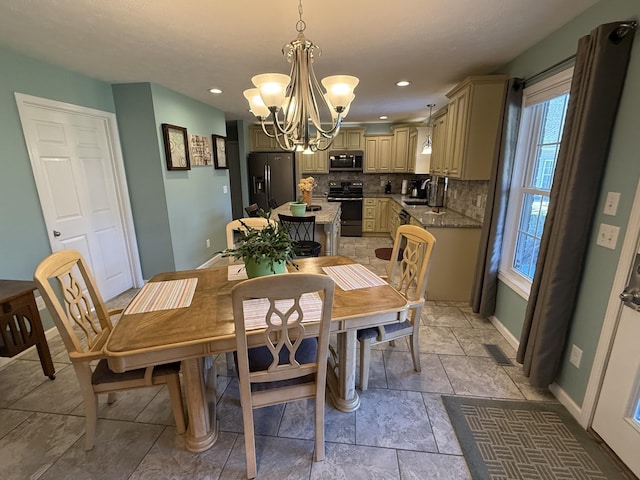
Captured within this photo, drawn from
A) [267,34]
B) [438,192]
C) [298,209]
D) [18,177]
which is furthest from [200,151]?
[438,192]

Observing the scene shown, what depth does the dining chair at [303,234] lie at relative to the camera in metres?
3.18

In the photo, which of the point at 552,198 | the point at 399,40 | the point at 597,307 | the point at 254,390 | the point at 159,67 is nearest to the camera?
the point at 254,390

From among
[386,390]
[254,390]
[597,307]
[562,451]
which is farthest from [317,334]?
[597,307]

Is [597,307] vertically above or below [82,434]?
above

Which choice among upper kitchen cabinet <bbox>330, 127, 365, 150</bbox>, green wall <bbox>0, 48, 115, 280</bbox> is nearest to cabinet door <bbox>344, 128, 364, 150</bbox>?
upper kitchen cabinet <bbox>330, 127, 365, 150</bbox>

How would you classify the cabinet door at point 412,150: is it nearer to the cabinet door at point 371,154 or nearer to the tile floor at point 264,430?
the cabinet door at point 371,154

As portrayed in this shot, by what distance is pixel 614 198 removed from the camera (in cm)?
151

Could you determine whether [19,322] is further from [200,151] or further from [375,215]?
[375,215]

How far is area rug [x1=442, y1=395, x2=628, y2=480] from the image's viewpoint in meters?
1.43

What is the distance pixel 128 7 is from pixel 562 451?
3399mm

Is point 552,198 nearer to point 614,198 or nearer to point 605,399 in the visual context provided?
point 614,198

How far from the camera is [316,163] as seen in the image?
636 cm

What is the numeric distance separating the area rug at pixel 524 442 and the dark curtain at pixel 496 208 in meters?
1.07

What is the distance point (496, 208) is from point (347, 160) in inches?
160
